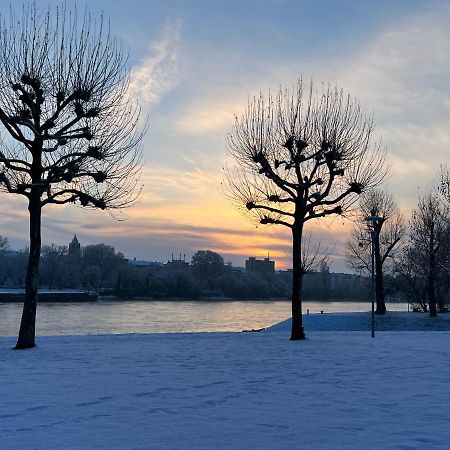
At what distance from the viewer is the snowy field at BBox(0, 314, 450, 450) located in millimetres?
5855

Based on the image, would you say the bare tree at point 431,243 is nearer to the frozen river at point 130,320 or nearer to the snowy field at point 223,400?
the frozen river at point 130,320

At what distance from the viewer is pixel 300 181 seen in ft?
61.4

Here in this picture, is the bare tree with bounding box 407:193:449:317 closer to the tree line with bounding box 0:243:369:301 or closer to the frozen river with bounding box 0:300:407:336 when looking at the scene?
the frozen river with bounding box 0:300:407:336

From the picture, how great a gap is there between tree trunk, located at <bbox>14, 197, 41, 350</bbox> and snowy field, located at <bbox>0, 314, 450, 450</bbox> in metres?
1.65

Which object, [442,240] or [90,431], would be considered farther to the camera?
[442,240]

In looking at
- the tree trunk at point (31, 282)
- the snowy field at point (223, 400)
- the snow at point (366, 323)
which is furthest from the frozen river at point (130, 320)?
the snowy field at point (223, 400)

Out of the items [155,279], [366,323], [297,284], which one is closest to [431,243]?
[366,323]

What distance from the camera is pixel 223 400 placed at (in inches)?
307

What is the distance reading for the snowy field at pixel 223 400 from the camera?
5.86 m

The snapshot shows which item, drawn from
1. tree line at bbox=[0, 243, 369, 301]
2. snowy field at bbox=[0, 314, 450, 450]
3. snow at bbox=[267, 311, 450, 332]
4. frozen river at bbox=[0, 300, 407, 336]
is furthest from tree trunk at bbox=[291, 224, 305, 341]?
tree line at bbox=[0, 243, 369, 301]

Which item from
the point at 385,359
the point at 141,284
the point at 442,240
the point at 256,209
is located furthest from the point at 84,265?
the point at 385,359

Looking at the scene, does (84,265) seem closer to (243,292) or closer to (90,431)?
(243,292)

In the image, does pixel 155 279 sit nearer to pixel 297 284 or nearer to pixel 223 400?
pixel 297 284

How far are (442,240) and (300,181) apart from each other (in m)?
23.9
